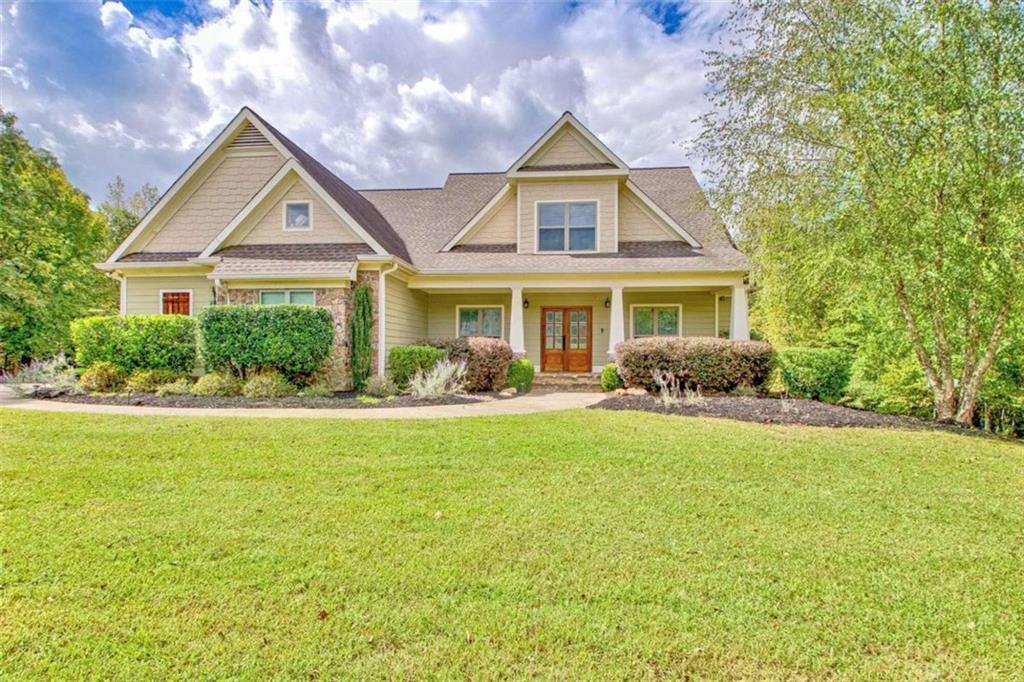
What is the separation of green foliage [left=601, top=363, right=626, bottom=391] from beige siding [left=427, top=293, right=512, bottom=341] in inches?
169

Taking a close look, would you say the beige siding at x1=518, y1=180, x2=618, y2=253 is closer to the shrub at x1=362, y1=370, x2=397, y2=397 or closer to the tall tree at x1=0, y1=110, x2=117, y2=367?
the shrub at x1=362, y1=370, x2=397, y2=397

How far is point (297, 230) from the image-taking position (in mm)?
13086

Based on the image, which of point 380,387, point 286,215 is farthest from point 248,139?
point 380,387

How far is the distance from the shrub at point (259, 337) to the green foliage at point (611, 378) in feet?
23.2

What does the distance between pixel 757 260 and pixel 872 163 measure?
284 cm

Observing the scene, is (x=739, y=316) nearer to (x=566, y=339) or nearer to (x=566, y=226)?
(x=566, y=339)

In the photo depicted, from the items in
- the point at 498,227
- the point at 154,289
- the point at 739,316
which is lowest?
the point at 739,316

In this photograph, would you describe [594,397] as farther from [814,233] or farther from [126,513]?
→ [126,513]

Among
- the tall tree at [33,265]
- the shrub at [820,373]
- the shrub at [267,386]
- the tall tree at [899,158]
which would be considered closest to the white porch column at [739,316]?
the shrub at [820,373]

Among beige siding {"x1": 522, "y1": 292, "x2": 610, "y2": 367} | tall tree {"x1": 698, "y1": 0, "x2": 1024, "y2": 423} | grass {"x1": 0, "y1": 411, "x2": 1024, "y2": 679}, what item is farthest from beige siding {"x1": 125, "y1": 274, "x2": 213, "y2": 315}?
tall tree {"x1": 698, "y1": 0, "x2": 1024, "y2": 423}

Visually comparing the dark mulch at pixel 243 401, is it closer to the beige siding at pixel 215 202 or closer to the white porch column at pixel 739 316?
the beige siding at pixel 215 202

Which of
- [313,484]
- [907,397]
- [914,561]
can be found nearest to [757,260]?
[907,397]

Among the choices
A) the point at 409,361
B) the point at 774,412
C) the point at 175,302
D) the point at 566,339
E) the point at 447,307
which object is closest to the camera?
the point at 774,412

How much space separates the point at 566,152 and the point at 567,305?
15.2 ft
